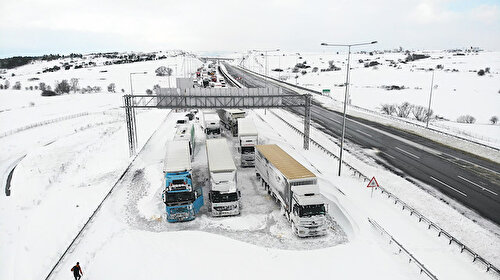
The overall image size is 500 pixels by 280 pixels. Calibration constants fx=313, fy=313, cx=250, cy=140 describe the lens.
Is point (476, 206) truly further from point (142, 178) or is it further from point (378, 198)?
point (142, 178)

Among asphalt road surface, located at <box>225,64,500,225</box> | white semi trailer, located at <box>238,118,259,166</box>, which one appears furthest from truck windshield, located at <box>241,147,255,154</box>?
asphalt road surface, located at <box>225,64,500,225</box>

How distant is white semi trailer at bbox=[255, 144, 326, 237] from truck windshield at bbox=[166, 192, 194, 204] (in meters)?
7.40

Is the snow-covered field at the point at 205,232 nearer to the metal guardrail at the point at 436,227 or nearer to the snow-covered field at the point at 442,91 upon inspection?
the metal guardrail at the point at 436,227

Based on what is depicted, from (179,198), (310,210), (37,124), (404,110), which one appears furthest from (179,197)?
(37,124)

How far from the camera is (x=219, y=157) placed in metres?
28.9

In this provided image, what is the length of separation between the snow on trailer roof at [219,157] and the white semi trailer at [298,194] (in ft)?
12.6

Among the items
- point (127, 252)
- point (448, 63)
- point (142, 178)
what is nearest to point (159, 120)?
point (142, 178)

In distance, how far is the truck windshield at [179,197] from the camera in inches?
978

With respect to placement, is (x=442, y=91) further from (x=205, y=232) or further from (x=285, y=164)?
(x=205, y=232)

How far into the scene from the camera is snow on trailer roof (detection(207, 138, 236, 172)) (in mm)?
26109

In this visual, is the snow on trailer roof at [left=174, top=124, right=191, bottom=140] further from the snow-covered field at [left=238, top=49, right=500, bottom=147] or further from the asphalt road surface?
the snow-covered field at [left=238, top=49, right=500, bottom=147]

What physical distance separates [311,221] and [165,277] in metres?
10.4

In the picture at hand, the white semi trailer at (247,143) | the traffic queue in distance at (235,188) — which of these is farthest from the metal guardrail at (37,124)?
the white semi trailer at (247,143)

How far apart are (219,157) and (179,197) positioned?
5.68 metres
